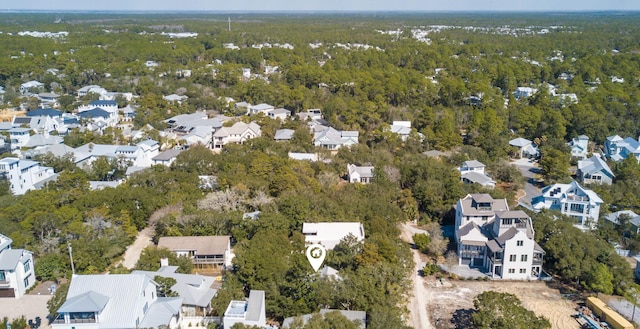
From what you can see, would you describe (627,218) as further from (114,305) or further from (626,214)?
(114,305)

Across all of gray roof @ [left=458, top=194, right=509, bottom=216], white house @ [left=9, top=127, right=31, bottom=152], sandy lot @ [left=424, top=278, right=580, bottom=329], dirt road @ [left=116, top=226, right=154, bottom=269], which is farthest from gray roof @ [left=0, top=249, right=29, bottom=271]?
gray roof @ [left=458, top=194, right=509, bottom=216]

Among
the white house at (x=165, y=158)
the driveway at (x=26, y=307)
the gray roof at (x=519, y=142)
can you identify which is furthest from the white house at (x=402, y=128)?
the driveway at (x=26, y=307)

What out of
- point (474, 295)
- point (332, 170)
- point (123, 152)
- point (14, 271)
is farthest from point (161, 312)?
point (123, 152)

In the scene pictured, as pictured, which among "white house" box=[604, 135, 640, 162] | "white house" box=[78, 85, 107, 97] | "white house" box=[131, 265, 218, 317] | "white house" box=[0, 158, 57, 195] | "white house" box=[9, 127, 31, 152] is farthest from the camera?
"white house" box=[78, 85, 107, 97]

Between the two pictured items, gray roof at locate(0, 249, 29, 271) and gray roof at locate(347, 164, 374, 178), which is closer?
gray roof at locate(0, 249, 29, 271)

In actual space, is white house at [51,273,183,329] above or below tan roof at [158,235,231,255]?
above

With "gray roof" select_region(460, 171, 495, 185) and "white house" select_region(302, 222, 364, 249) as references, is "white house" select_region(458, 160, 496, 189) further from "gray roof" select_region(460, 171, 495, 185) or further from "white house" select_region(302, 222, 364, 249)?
"white house" select_region(302, 222, 364, 249)

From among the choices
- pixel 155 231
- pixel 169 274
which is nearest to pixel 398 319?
pixel 169 274
